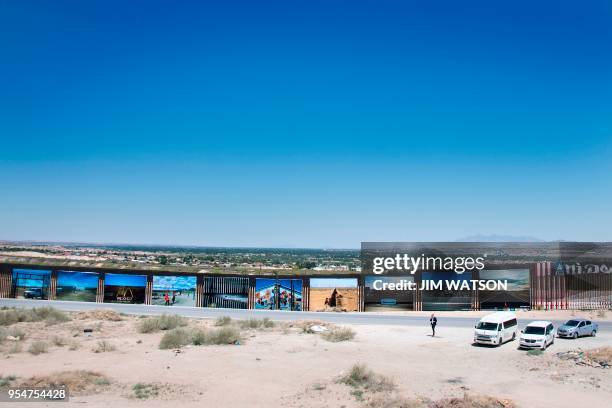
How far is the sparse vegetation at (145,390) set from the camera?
60.9 ft

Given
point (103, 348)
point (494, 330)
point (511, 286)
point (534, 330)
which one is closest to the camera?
point (103, 348)

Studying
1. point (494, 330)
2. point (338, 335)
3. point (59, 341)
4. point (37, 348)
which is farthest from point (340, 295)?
point (37, 348)

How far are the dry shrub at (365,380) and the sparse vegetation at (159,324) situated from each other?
18.1 meters

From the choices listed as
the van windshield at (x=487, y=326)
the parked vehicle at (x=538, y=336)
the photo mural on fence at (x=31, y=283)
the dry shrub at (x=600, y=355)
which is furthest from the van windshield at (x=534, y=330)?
the photo mural on fence at (x=31, y=283)

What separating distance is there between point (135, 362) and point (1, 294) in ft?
121

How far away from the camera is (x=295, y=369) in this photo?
23.5 meters

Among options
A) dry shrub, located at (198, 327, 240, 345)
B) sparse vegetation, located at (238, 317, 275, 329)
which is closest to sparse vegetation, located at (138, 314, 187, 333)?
sparse vegetation, located at (238, 317, 275, 329)

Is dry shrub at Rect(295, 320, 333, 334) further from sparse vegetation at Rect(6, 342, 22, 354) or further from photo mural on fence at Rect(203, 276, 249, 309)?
sparse vegetation at Rect(6, 342, 22, 354)

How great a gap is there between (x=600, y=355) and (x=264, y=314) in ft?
92.5

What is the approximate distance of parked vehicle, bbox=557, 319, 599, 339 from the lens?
1254 inches

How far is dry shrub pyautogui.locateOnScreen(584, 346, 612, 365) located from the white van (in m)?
4.70

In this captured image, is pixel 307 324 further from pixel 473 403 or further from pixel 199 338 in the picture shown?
pixel 473 403

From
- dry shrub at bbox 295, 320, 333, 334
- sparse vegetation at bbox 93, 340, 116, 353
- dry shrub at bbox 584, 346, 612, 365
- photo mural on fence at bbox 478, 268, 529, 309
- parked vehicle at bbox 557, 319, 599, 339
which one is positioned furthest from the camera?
photo mural on fence at bbox 478, 268, 529, 309

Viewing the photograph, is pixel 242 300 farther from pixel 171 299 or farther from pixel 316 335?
pixel 316 335
